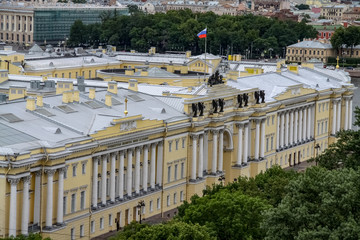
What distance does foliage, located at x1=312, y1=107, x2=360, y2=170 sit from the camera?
6156cm

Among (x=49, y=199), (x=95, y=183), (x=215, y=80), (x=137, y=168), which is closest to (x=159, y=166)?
(x=137, y=168)

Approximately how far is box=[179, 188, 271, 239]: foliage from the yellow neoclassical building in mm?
6494

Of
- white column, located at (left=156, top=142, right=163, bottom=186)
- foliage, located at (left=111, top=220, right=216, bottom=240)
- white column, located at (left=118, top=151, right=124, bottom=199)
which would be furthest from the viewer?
white column, located at (left=156, top=142, right=163, bottom=186)

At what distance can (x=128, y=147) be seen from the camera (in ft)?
218

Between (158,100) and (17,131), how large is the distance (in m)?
17.3

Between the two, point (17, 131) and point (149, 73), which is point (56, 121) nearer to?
point (17, 131)

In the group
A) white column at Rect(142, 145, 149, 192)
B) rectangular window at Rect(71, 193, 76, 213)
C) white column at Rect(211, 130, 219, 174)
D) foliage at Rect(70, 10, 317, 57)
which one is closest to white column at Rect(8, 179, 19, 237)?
rectangular window at Rect(71, 193, 76, 213)

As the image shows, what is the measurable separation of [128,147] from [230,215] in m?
11.6

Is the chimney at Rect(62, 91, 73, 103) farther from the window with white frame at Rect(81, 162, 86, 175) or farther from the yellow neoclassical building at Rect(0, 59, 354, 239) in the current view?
the window with white frame at Rect(81, 162, 86, 175)

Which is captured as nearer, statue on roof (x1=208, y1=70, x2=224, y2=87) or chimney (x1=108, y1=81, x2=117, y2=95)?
chimney (x1=108, y1=81, x2=117, y2=95)

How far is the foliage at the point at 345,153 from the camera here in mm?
61562

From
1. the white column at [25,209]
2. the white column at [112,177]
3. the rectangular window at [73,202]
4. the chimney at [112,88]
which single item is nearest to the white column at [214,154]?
the chimney at [112,88]

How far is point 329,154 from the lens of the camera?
65625 millimetres

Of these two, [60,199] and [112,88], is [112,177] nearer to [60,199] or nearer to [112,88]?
[60,199]
